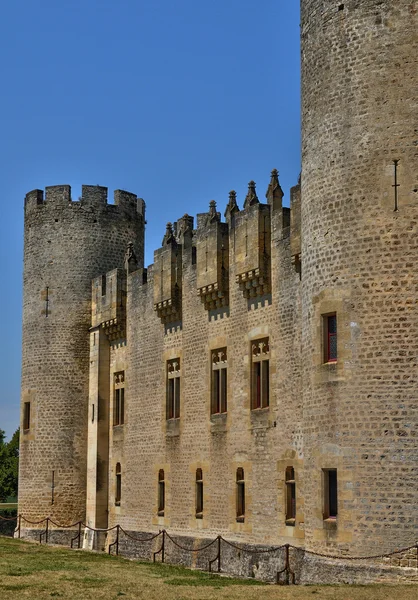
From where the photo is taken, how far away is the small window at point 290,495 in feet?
76.6

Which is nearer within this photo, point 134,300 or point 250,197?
point 250,197

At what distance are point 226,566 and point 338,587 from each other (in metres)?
7.38

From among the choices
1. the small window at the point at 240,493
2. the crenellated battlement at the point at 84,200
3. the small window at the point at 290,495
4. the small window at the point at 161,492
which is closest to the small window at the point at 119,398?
the small window at the point at 161,492

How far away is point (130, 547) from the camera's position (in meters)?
31.2

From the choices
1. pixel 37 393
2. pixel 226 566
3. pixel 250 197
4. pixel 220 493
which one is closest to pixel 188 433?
pixel 220 493

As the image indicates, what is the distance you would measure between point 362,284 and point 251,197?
7977 millimetres

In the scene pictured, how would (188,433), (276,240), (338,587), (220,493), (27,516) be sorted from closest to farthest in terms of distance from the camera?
1. (338,587)
2. (276,240)
3. (220,493)
4. (188,433)
5. (27,516)

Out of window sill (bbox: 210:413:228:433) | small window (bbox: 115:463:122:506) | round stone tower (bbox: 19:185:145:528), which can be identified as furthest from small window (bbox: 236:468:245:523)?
round stone tower (bbox: 19:185:145:528)

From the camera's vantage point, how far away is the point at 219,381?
88.9 feet

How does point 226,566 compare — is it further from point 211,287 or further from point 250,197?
point 250,197

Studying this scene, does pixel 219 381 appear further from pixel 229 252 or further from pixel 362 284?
pixel 362 284

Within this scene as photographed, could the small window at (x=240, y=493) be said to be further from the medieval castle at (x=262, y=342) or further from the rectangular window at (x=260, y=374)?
the rectangular window at (x=260, y=374)

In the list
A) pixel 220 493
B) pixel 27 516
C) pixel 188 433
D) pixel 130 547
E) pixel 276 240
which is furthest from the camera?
pixel 27 516

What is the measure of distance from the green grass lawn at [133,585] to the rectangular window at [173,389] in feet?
14.7
